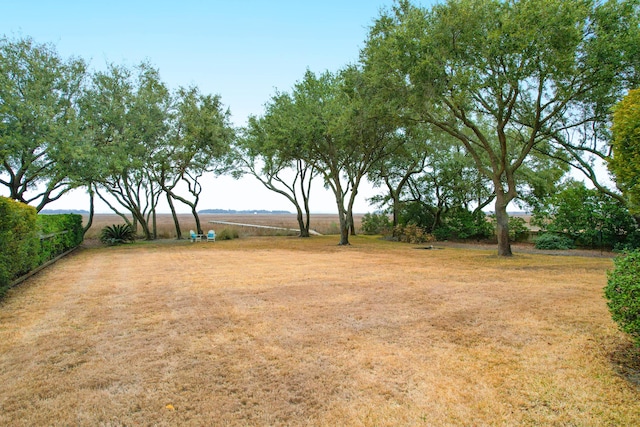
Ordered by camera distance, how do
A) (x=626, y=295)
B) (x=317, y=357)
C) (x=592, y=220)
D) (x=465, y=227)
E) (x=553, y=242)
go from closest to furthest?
(x=626, y=295)
(x=317, y=357)
(x=592, y=220)
(x=553, y=242)
(x=465, y=227)

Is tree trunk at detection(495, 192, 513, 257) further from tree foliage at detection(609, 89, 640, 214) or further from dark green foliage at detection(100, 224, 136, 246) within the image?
dark green foliage at detection(100, 224, 136, 246)

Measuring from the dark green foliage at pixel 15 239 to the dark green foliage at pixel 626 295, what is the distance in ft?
27.1

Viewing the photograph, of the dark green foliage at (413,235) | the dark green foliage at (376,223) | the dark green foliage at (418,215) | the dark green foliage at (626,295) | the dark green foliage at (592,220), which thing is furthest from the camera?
the dark green foliage at (376,223)

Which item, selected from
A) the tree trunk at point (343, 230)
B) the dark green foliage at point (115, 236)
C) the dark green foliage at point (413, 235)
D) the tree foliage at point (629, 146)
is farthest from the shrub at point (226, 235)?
the tree foliage at point (629, 146)

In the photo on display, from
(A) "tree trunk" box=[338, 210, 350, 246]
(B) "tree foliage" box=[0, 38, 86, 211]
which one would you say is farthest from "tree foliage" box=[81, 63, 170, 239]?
(A) "tree trunk" box=[338, 210, 350, 246]

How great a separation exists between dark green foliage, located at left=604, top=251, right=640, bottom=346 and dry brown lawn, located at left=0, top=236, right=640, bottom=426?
452 millimetres

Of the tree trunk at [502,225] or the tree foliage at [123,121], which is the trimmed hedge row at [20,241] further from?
the tree trunk at [502,225]

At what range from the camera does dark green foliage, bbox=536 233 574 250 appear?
1419 centimetres

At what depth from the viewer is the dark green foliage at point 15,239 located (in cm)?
594

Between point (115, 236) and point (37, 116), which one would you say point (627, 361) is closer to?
point (37, 116)

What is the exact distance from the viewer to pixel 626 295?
9.69 feet

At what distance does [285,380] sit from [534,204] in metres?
20.1

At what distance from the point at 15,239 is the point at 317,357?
6587 millimetres

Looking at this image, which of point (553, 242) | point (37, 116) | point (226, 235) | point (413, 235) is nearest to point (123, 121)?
point (37, 116)
